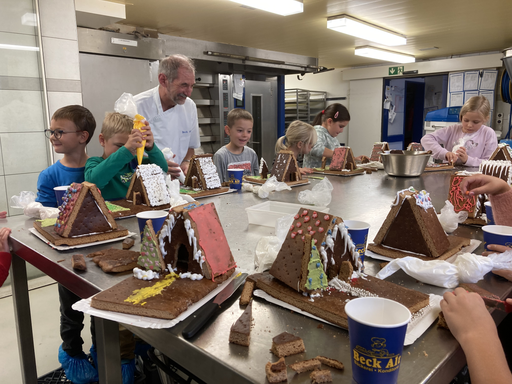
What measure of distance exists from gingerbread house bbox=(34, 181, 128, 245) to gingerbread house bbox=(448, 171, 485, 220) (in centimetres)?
152

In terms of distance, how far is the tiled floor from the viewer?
8.07 feet

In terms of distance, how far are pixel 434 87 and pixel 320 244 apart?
12.3 meters

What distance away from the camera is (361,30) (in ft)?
18.8

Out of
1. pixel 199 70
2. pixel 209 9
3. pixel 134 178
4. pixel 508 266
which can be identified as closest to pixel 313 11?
pixel 209 9

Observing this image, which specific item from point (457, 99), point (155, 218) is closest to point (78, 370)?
point (155, 218)

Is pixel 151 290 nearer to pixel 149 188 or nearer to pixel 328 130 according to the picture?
pixel 149 188

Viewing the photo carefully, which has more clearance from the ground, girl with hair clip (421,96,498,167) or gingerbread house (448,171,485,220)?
girl with hair clip (421,96,498,167)

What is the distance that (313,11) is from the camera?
486 centimetres

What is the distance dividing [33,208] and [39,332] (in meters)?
1.49

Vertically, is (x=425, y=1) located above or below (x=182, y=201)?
above

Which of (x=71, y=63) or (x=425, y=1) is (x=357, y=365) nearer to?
(x=71, y=63)

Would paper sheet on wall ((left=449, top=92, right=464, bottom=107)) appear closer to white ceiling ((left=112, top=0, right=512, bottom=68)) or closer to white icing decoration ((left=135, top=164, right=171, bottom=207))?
white ceiling ((left=112, top=0, right=512, bottom=68))

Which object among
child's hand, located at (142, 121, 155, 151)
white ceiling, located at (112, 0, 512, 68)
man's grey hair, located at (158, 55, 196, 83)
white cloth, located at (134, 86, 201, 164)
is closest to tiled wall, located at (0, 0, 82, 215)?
white ceiling, located at (112, 0, 512, 68)

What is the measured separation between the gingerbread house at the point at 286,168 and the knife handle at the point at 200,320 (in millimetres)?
1951
